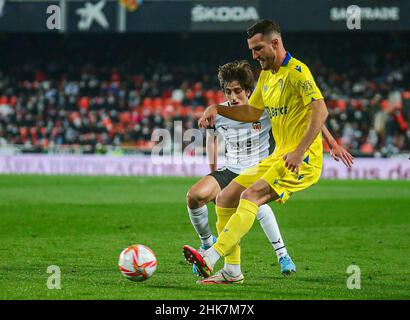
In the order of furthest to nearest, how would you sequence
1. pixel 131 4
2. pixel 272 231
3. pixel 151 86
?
pixel 151 86
pixel 131 4
pixel 272 231

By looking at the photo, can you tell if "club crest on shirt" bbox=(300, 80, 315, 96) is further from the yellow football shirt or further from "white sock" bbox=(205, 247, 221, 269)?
"white sock" bbox=(205, 247, 221, 269)

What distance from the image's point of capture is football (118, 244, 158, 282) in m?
7.16

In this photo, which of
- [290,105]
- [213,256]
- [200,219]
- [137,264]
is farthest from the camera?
[200,219]

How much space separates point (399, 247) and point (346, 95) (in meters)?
21.2

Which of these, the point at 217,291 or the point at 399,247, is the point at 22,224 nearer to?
the point at 399,247

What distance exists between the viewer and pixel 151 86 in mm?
33625

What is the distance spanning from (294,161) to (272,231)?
5.92ft

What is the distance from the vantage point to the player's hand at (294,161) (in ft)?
22.4

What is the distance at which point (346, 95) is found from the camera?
104 ft

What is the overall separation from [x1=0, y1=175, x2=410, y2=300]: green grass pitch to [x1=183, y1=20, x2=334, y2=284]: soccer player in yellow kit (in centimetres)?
45

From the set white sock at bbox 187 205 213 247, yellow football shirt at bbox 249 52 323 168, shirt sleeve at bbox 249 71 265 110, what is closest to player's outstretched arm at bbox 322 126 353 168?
yellow football shirt at bbox 249 52 323 168

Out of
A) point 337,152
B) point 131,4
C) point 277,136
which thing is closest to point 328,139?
point 337,152

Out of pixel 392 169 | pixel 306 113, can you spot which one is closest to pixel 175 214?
pixel 306 113

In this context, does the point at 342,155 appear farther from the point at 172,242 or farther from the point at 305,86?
the point at 172,242
